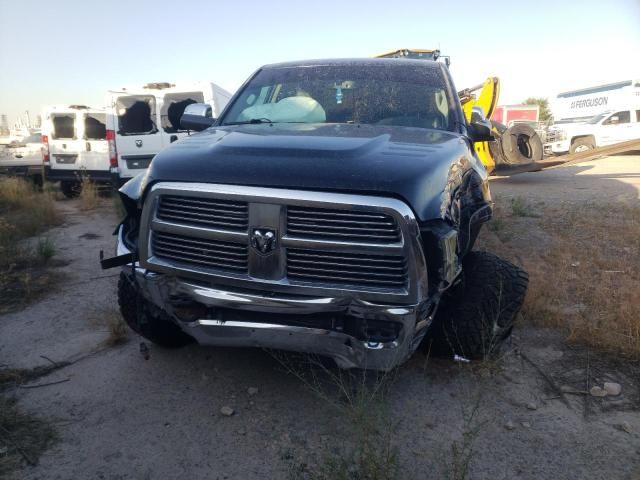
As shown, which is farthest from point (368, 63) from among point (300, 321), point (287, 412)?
point (287, 412)

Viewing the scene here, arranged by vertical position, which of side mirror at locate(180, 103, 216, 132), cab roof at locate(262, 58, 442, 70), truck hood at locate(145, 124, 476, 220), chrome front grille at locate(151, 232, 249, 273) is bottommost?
chrome front grille at locate(151, 232, 249, 273)

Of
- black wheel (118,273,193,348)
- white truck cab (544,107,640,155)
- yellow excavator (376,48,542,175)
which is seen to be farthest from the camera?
white truck cab (544,107,640,155)

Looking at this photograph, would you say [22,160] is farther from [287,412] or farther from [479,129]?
Answer: [287,412]

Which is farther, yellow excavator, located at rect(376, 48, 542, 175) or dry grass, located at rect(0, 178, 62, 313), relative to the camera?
yellow excavator, located at rect(376, 48, 542, 175)

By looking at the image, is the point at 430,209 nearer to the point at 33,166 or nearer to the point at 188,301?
the point at 188,301

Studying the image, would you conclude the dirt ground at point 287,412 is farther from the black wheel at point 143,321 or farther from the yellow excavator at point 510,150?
the yellow excavator at point 510,150

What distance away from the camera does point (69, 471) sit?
2.35m

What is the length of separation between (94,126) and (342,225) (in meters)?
11.1

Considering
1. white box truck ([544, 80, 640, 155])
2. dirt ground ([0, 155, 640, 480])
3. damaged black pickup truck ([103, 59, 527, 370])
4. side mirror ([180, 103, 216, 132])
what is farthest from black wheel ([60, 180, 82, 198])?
white box truck ([544, 80, 640, 155])

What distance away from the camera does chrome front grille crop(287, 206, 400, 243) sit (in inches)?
92.2

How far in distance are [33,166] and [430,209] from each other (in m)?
13.1

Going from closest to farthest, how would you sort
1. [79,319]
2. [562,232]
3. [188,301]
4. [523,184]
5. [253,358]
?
[188,301] < [253,358] < [79,319] < [562,232] < [523,184]

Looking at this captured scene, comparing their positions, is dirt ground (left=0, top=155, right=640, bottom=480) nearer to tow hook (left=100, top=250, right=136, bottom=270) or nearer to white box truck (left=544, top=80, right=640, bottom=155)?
tow hook (left=100, top=250, right=136, bottom=270)

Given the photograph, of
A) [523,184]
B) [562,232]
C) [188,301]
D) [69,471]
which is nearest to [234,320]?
[188,301]
